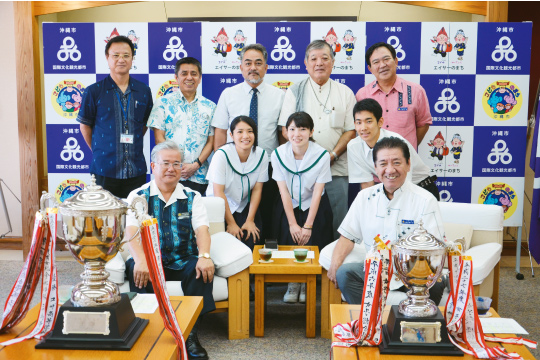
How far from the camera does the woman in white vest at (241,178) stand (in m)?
3.54

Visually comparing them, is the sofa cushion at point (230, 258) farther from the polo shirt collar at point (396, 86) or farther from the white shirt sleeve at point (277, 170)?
the polo shirt collar at point (396, 86)

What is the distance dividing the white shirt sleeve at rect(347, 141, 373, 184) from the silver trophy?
1.95m

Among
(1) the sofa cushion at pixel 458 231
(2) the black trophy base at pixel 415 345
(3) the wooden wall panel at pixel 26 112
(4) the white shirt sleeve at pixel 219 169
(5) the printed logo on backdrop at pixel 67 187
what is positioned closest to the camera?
(2) the black trophy base at pixel 415 345

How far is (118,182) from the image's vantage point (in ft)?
12.1

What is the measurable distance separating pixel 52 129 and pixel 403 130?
269 centimetres

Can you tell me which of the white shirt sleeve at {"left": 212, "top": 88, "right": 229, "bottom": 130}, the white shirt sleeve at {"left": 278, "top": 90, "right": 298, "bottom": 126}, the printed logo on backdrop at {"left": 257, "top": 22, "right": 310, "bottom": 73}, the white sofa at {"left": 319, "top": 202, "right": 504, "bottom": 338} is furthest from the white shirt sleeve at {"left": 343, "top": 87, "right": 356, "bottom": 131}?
the white sofa at {"left": 319, "top": 202, "right": 504, "bottom": 338}

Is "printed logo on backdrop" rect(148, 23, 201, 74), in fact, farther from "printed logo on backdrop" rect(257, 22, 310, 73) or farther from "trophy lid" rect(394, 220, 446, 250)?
"trophy lid" rect(394, 220, 446, 250)

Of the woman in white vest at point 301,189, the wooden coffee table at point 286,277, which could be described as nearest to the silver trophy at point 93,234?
the wooden coffee table at point 286,277

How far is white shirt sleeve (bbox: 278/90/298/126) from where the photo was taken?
386 cm

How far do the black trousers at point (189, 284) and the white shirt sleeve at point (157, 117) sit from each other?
4.06 feet

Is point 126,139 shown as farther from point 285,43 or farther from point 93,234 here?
point 93,234

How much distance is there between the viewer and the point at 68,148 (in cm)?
436

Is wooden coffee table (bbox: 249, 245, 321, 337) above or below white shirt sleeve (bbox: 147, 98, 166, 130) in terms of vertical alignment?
below

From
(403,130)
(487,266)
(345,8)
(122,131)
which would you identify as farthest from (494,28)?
(122,131)
